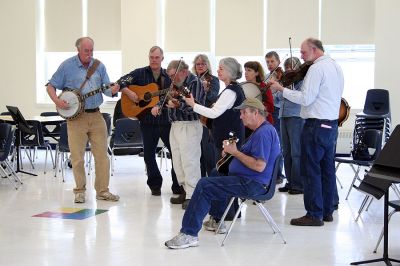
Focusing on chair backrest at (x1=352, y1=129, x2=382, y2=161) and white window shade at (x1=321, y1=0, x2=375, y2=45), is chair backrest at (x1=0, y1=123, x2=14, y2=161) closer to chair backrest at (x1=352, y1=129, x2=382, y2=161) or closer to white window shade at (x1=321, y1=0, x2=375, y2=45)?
chair backrest at (x1=352, y1=129, x2=382, y2=161)

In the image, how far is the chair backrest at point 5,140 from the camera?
271 inches

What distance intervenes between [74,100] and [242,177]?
228cm

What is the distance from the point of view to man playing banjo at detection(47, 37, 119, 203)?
6098mm

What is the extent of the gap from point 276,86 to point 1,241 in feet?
8.34

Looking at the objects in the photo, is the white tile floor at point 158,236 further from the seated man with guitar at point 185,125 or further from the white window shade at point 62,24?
the white window shade at point 62,24

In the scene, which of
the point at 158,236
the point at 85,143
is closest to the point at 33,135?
the point at 85,143

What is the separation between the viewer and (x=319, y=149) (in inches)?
203

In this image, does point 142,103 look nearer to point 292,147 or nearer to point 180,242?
point 292,147

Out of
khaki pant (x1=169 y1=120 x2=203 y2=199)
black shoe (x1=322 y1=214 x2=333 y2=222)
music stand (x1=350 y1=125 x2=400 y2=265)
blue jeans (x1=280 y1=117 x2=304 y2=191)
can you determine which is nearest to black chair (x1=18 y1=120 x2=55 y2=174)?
khaki pant (x1=169 y1=120 x2=203 y2=199)

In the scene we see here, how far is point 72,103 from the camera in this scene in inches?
238

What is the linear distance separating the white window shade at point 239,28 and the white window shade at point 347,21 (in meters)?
1.09

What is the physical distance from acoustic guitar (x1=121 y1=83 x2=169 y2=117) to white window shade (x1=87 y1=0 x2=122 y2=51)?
509 cm

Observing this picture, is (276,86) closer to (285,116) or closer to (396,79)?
(285,116)

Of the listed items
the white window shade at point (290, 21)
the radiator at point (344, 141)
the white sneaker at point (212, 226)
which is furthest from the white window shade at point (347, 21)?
the white sneaker at point (212, 226)
